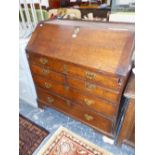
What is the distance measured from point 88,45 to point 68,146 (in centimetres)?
103

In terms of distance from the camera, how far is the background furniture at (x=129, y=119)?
1.14 m

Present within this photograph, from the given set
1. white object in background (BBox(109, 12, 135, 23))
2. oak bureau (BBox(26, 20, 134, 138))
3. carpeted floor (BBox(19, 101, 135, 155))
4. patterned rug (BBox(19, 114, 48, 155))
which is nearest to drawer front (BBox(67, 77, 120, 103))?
oak bureau (BBox(26, 20, 134, 138))

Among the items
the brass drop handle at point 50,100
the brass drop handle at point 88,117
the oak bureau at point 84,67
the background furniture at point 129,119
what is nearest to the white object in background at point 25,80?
the oak bureau at point 84,67

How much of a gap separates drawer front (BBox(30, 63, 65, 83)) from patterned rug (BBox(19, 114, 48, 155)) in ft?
2.13

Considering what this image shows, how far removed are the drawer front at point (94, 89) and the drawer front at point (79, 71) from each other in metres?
0.05

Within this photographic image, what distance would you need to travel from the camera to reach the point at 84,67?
1206mm

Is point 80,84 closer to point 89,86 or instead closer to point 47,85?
point 89,86

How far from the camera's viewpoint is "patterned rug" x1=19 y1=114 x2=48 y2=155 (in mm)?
1583

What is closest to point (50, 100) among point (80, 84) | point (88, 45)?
point (80, 84)

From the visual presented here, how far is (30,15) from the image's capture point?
196cm

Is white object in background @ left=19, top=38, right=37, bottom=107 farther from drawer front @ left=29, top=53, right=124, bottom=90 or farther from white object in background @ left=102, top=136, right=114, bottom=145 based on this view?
white object in background @ left=102, top=136, right=114, bottom=145

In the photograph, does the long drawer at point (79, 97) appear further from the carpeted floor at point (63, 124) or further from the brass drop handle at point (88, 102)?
the carpeted floor at point (63, 124)
